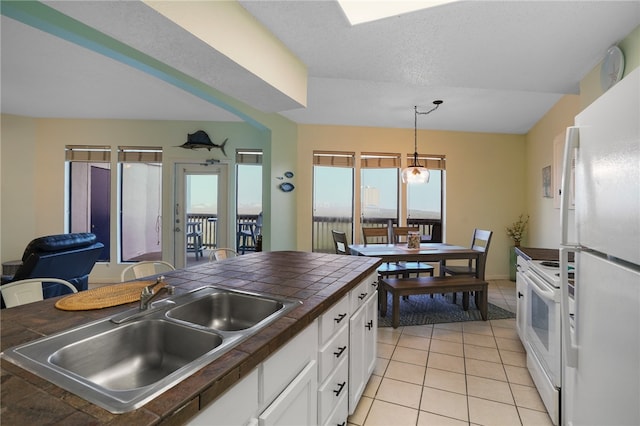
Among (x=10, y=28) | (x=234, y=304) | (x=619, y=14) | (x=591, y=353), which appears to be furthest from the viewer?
(x=10, y=28)

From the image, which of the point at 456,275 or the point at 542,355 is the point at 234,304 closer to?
the point at 542,355

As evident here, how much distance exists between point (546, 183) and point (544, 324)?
3415 millimetres

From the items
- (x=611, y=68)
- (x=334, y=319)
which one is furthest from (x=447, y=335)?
(x=611, y=68)

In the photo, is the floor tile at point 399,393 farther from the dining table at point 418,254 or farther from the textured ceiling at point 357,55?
the textured ceiling at point 357,55

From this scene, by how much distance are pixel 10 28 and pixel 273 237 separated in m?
3.34

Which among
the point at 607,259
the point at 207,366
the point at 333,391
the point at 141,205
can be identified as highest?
the point at 141,205

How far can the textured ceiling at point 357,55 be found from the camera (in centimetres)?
169

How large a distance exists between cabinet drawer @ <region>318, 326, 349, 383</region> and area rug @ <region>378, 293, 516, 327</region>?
182 centimetres

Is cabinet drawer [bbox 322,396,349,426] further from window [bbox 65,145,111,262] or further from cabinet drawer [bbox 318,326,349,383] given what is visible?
window [bbox 65,145,111,262]

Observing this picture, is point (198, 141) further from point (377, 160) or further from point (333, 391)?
point (333, 391)

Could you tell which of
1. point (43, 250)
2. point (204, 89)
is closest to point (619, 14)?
point (204, 89)

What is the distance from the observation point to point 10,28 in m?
2.38

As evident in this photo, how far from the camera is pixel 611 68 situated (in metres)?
2.13

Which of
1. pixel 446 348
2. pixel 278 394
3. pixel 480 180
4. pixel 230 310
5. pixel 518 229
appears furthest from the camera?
pixel 480 180
